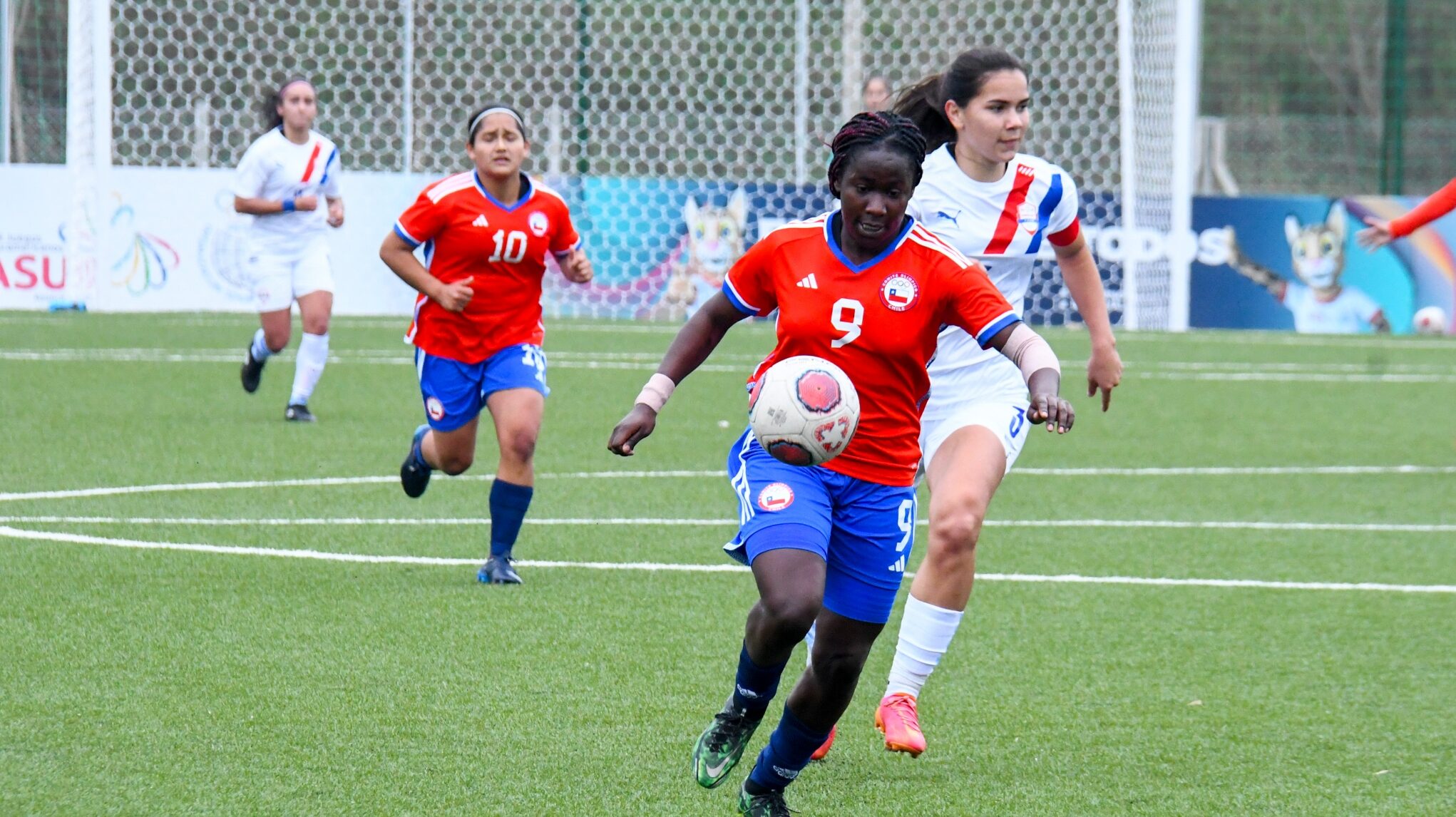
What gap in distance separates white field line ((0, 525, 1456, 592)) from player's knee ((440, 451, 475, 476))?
16.8 inches

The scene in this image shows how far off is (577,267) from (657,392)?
9.68 feet

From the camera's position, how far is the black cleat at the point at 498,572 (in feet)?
23.0

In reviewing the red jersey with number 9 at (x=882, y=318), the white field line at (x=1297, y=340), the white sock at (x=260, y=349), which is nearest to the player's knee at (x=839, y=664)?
the red jersey with number 9 at (x=882, y=318)

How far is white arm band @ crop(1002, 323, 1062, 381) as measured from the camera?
4359mm

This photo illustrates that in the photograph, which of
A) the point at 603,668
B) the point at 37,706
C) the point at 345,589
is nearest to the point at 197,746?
the point at 37,706

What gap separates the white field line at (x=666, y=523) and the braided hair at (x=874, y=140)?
4080mm

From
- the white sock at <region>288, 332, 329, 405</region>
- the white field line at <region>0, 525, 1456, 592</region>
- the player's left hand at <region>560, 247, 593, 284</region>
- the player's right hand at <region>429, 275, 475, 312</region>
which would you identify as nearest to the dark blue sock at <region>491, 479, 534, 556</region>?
the white field line at <region>0, 525, 1456, 592</region>

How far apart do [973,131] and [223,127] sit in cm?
1549

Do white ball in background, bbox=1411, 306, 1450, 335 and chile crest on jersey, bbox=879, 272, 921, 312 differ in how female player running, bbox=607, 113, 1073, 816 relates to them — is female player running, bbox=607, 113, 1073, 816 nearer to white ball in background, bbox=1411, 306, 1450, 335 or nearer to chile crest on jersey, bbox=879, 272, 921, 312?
chile crest on jersey, bbox=879, 272, 921, 312

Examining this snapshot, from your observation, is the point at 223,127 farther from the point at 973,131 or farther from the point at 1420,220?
the point at 973,131

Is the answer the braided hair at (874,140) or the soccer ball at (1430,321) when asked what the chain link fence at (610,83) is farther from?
the braided hair at (874,140)

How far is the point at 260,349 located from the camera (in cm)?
1228

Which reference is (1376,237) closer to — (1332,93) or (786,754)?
(786,754)

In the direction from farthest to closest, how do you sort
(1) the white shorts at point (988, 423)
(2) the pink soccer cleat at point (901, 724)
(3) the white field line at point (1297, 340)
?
(3) the white field line at point (1297, 340) → (1) the white shorts at point (988, 423) → (2) the pink soccer cleat at point (901, 724)
